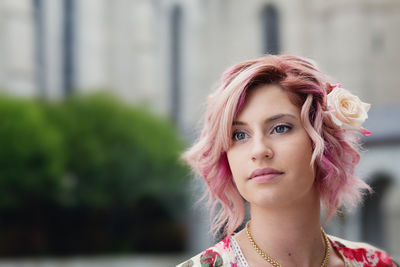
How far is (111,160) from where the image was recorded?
17.0 meters

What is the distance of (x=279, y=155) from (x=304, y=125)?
3.3 inches

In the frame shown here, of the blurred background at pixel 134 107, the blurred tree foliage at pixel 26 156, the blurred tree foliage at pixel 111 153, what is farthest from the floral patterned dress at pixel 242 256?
the blurred tree foliage at pixel 111 153

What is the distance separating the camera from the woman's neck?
1424 millimetres

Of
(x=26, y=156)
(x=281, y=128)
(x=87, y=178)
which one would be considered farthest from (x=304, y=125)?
(x=87, y=178)

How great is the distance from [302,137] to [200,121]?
309 mm

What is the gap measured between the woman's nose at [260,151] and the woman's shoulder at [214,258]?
209 millimetres

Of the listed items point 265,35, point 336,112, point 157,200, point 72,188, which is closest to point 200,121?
point 336,112

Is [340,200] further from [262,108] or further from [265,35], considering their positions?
[265,35]

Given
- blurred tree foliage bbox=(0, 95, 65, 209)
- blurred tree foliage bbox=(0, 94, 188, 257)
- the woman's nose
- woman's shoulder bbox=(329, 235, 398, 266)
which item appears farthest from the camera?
blurred tree foliage bbox=(0, 94, 188, 257)

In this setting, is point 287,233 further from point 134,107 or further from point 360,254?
point 134,107

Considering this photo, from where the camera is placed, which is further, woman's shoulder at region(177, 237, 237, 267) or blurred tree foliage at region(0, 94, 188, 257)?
blurred tree foliage at region(0, 94, 188, 257)

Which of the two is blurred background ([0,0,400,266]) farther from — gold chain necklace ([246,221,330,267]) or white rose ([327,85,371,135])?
white rose ([327,85,371,135])

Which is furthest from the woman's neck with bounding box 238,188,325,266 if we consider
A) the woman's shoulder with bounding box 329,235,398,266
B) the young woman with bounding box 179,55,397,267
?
the woman's shoulder with bounding box 329,235,398,266

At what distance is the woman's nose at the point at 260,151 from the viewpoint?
1.33 metres
